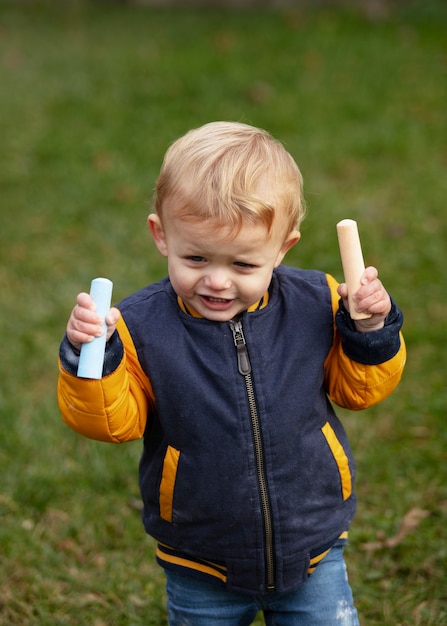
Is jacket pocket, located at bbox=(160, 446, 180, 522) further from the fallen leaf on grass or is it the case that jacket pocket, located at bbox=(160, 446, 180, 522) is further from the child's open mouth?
the fallen leaf on grass

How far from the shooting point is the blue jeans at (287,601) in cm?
224

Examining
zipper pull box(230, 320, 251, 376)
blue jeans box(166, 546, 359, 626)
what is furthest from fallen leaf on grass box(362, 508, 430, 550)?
zipper pull box(230, 320, 251, 376)

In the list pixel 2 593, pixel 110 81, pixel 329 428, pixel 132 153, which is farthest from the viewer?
pixel 110 81

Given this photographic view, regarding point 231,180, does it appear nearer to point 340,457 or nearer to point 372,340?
point 372,340

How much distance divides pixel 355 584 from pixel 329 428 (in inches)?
37.3

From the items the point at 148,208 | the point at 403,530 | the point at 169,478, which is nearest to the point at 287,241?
the point at 169,478

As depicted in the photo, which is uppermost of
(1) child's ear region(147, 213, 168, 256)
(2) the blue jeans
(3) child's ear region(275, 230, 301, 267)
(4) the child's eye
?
(1) child's ear region(147, 213, 168, 256)

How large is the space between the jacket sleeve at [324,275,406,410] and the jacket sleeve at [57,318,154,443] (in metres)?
0.47

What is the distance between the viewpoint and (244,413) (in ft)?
6.82

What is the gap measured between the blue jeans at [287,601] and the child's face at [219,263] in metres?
0.72

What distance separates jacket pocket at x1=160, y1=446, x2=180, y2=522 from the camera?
2.14 m

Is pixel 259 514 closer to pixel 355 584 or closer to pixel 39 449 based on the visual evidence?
pixel 355 584

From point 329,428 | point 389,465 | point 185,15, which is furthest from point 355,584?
point 185,15

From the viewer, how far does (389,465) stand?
137 inches
